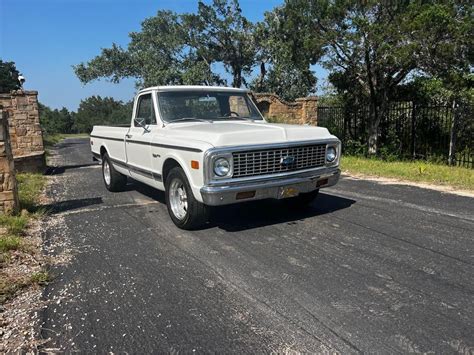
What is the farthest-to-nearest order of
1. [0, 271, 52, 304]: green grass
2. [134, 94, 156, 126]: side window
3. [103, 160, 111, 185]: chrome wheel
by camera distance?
[103, 160, 111, 185]: chrome wheel
[134, 94, 156, 126]: side window
[0, 271, 52, 304]: green grass

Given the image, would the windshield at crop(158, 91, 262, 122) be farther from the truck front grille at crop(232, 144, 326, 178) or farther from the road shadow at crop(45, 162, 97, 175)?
the road shadow at crop(45, 162, 97, 175)

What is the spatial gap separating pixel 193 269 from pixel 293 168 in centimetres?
194

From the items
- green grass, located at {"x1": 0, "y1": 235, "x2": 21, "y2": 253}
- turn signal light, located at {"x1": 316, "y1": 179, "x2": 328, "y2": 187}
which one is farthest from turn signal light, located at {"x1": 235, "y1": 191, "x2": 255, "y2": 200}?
green grass, located at {"x1": 0, "y1": 235, "x2": 21, "y2": 253}

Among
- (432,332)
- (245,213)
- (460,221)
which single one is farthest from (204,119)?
(432,332)

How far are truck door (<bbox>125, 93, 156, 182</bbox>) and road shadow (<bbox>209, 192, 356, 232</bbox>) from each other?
4.22 feet

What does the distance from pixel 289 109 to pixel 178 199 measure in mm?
12568

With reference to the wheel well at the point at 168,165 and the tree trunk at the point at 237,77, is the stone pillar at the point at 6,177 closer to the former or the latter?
the wheel well at the point at 168,165

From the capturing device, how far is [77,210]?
6855 mm

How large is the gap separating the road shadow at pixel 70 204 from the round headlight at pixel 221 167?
3.40 meters

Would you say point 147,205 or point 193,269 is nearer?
point 193,269

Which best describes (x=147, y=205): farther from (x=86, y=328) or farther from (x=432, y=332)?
(x=432, y=332)

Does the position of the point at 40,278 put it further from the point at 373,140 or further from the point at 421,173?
the point at 373,140

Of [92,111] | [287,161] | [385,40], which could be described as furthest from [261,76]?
[92,111]

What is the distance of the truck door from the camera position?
6254mm
